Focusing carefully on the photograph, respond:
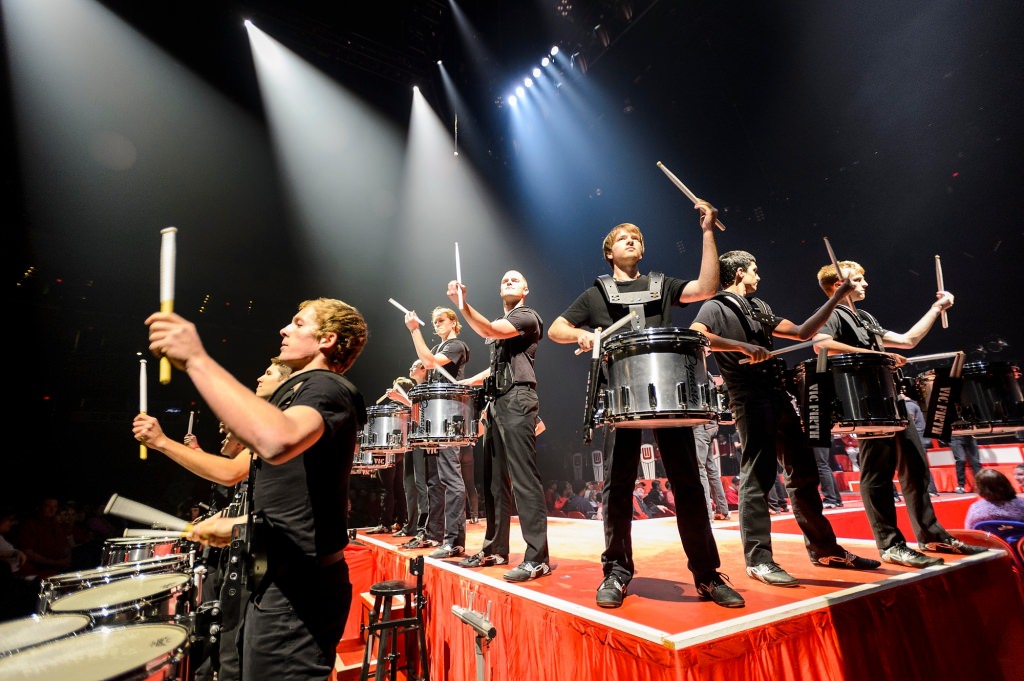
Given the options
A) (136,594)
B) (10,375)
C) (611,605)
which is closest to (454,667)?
(611,605)

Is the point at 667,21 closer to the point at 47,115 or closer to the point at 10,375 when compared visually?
the point at 47,115

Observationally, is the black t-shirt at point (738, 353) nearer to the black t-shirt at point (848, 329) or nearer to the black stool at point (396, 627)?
the black t-shirt at point (848, 329)

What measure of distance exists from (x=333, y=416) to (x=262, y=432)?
394 mm

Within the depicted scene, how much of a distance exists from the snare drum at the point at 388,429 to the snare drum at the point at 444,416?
1259 mm

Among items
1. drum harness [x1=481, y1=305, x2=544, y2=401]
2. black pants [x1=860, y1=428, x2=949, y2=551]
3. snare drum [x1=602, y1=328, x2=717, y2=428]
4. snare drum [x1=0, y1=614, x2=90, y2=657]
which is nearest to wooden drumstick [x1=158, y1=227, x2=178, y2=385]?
snare drum [x1=0, y1=614, x2=90, y2=657]

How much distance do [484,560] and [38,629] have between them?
2.46 metres

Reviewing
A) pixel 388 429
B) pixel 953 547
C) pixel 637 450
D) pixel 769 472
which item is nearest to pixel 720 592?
pixel 637 450

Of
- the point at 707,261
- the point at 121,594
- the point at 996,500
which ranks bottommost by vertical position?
the point at 121,594

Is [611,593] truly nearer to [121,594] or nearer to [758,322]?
[758,322]

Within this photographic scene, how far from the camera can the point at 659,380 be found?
2191mm

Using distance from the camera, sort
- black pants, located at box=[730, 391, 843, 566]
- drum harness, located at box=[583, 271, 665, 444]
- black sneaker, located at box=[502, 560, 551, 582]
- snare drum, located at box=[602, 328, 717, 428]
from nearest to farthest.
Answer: snare drum, located at box=[602, 328, 717, 428] < drum harness, located at box=[583, 271, 665, 444] < black pants, located at box=[730, 391, 843, 566] < black sneaker, located at box=[502, 560, 551, 582]

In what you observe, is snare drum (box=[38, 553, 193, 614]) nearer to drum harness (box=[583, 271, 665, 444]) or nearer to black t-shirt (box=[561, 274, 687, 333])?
drum harness (box=[583, 271, 665, 444])

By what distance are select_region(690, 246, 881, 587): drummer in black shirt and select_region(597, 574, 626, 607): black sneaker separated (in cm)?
90

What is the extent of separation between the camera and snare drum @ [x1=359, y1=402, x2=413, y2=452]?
5332mm
